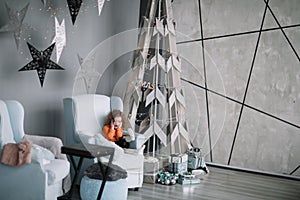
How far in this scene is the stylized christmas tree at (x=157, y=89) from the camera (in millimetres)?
4984

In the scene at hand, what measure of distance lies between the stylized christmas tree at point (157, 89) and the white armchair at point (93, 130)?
0.43 meters

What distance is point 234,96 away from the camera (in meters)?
5.52

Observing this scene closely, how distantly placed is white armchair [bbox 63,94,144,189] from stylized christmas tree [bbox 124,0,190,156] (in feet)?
1.41

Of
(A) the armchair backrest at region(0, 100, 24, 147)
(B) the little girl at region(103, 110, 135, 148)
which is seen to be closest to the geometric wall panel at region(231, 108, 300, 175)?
(B) the little girl at region(103, 110, 135, 148)

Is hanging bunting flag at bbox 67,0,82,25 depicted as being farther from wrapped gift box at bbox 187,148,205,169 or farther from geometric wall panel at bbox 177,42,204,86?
wrapped gift box at bbox 187,148,205,169

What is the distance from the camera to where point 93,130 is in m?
4.50

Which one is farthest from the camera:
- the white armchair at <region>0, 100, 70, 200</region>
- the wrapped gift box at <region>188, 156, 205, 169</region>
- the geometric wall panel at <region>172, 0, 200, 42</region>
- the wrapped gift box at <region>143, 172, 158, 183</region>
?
the geometric wall panel at <region>172, 0, 200, 42</region>

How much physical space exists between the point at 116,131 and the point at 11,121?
47.8 inches

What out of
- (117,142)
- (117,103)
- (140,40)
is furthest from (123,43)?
(117,142)

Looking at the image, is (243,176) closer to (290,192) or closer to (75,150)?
(290,192)

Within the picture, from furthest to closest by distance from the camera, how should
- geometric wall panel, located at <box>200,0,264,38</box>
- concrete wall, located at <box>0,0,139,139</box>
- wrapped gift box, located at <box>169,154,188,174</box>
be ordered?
geometric wall panel, located at <box>200,0,264,38</box>, wrapped gift box, located at <box>169,154,188,174</box>, concrete wall, located at <box>0,0,139,139</box>

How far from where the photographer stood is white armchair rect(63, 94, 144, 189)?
4.12 m

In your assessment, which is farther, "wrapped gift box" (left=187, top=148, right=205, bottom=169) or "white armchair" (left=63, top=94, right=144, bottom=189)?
"wrapped gift box" (left=187, top=148, right=205, bottom=169)

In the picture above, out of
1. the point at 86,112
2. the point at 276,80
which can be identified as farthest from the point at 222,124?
the point at 86,112
